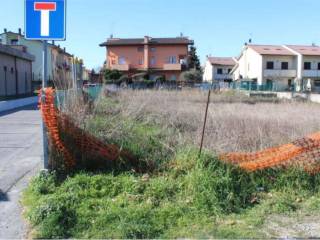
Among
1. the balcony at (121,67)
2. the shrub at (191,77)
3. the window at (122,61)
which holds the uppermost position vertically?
the window at (122,61)

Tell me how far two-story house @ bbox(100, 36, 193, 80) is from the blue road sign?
6804cm

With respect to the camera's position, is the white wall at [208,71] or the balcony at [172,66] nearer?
the balcony at [172,66]

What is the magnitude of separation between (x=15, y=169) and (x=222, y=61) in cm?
8301

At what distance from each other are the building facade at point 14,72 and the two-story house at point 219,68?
4410cm

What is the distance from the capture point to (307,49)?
238 ft

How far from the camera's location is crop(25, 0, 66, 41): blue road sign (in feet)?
21.4

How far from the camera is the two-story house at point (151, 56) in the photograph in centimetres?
7512

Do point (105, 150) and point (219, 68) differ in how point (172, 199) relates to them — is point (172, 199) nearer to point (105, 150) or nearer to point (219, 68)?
point (105, 150)

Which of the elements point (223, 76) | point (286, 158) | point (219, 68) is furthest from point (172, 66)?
point (286, 158)

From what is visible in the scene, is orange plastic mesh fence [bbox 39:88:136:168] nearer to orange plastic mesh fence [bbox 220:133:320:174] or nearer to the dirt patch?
orange plastic mesh fence [bbox 220:133:320:174]

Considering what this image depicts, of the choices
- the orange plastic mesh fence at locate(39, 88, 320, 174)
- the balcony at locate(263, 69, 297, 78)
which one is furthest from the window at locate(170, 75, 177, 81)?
the orange plastic mesh fence at locate(39, 88, 320, 174)

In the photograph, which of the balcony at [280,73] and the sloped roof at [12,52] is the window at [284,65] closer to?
the balcony at [280,73]

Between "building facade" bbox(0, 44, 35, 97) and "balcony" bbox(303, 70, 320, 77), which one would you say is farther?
"balcony" bbox(303, 70, 320, 77)

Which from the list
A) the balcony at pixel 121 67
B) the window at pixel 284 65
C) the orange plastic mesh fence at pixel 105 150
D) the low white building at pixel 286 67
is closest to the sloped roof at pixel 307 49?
the low white building at pixel 286 67
